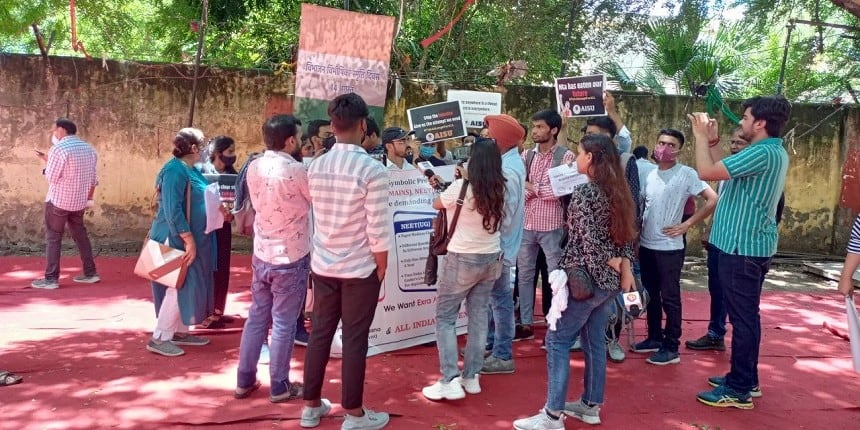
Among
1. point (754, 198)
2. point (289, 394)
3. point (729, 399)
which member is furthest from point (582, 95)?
point (289, 394)

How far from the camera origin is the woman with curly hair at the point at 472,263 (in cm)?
384

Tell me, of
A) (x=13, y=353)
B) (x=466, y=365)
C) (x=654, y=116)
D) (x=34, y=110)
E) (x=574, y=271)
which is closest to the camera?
(x=574, y=271)

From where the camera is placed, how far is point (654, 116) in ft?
31.3

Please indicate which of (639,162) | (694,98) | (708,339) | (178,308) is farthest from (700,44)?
(178,308)

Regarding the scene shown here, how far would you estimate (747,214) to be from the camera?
13.0 ft

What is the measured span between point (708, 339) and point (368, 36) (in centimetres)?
464

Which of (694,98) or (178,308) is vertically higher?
(694,98)

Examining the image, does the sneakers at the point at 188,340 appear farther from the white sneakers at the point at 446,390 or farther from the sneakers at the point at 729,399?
the sneakers at the point at 729,399

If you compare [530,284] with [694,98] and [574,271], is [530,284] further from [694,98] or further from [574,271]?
[694,98]

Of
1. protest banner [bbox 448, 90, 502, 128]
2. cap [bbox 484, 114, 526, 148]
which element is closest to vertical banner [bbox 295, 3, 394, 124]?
protest banner [bbox 448, 90, 502, 128]

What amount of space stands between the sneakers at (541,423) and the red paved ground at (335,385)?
0.41 feet

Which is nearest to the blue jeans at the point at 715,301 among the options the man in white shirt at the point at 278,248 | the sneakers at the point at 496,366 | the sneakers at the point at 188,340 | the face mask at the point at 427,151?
the sneakers at the point at 496,366

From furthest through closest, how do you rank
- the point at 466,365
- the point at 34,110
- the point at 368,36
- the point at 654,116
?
the point at 654,116 < the point at 34,110 < the point at 368,36 < the point at 466,365

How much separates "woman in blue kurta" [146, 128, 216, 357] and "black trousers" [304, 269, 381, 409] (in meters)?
1.47
